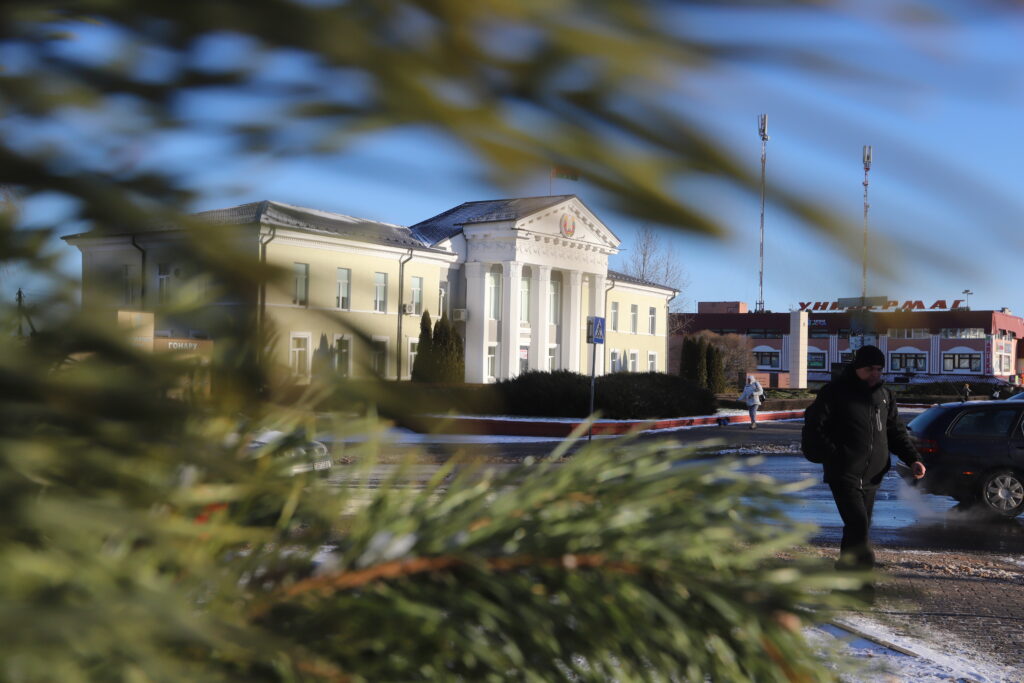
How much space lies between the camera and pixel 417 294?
1.01 m

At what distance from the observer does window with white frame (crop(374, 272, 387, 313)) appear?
0.69m

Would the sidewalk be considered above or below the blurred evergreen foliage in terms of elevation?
below

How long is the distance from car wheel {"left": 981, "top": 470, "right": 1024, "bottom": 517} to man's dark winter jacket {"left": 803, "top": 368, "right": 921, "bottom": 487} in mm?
4974

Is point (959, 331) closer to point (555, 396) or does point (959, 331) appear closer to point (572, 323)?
point (555, 396)

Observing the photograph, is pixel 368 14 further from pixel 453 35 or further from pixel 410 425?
pixel 410 425

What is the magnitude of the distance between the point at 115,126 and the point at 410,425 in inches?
10.6

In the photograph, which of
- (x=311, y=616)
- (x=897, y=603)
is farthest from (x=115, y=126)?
(x=897, y=603)

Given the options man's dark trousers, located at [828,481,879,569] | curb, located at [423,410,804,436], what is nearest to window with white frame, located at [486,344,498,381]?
curb, located at [423,410,804,436]

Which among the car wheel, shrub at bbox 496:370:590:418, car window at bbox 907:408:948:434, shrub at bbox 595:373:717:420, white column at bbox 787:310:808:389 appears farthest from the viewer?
white column at bbox 787:310:808:389

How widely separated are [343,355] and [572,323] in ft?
161

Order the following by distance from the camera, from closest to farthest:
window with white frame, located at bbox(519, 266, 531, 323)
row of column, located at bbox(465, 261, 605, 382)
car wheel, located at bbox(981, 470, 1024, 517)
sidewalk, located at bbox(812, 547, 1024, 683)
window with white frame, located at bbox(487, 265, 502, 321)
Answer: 1. sidewalk, located at bbox(812, 547, 1024, 683)
2. car wheel, located at bbox(981, 470, 1024, 517)
3. window with white frame, located at bbox(487, 265, 502, 321)
4. row of column, located at bbox(465, 261, 605, 382)
5. window with white frame, located at bbox(519, 266, 531, 323)

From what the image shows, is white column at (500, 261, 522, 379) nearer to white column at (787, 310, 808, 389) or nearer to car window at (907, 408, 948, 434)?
white column at (787, 310, 808, 389)

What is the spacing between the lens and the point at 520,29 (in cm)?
40

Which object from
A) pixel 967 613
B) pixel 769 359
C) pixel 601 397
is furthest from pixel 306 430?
pixel 769 359
